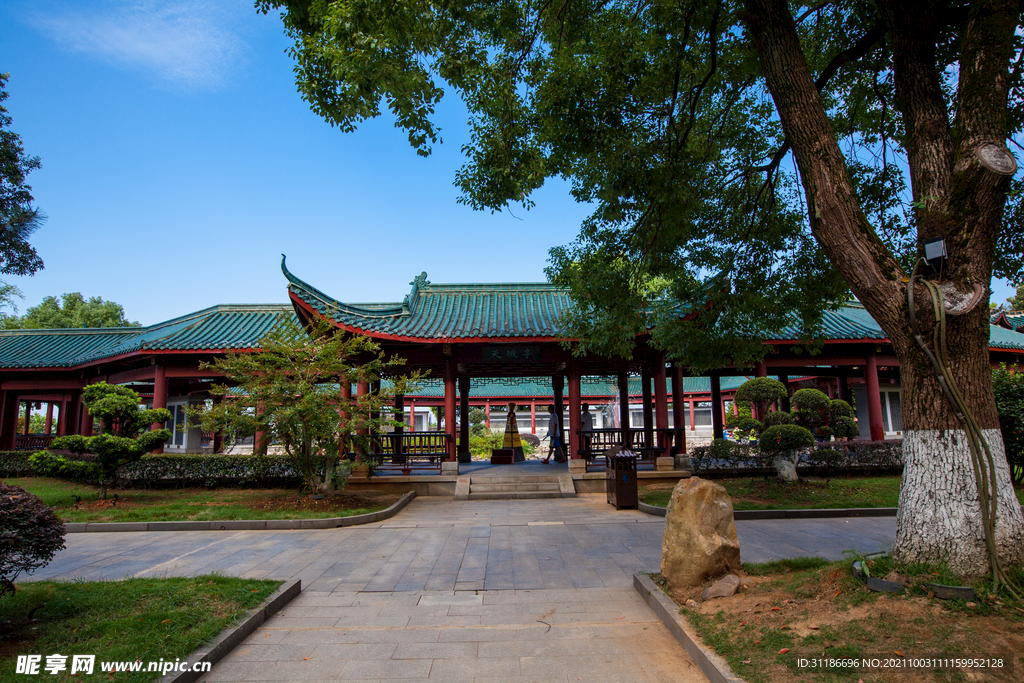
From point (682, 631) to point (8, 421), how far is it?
22.0 m

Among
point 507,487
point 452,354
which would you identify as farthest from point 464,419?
point 507,487

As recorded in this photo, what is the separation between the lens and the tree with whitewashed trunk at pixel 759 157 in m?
3.59

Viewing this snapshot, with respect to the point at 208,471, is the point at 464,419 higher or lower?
higher

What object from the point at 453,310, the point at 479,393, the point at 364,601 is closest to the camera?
the point at 364,601

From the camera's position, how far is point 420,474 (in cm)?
1238

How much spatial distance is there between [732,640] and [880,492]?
8.61 m

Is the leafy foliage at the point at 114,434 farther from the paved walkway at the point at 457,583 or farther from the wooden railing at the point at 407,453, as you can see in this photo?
the wooden railing at the point at 407,453

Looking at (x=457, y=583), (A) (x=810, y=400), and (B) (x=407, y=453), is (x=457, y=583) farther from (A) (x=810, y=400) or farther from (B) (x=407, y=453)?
(A) (x=810, y=400)

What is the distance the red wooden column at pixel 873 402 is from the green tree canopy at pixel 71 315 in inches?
1413

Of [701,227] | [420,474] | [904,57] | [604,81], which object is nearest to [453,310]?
[420,474]

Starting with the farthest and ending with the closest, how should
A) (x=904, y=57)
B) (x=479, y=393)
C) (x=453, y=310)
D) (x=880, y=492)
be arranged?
(x=479, y=393)
(x=453, y=310)
(x=880, y=492)
(x=904, y=57)

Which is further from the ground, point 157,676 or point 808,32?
point 808,32

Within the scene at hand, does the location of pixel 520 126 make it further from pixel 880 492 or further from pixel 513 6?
pixel 880 492

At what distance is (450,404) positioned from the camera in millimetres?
12750
